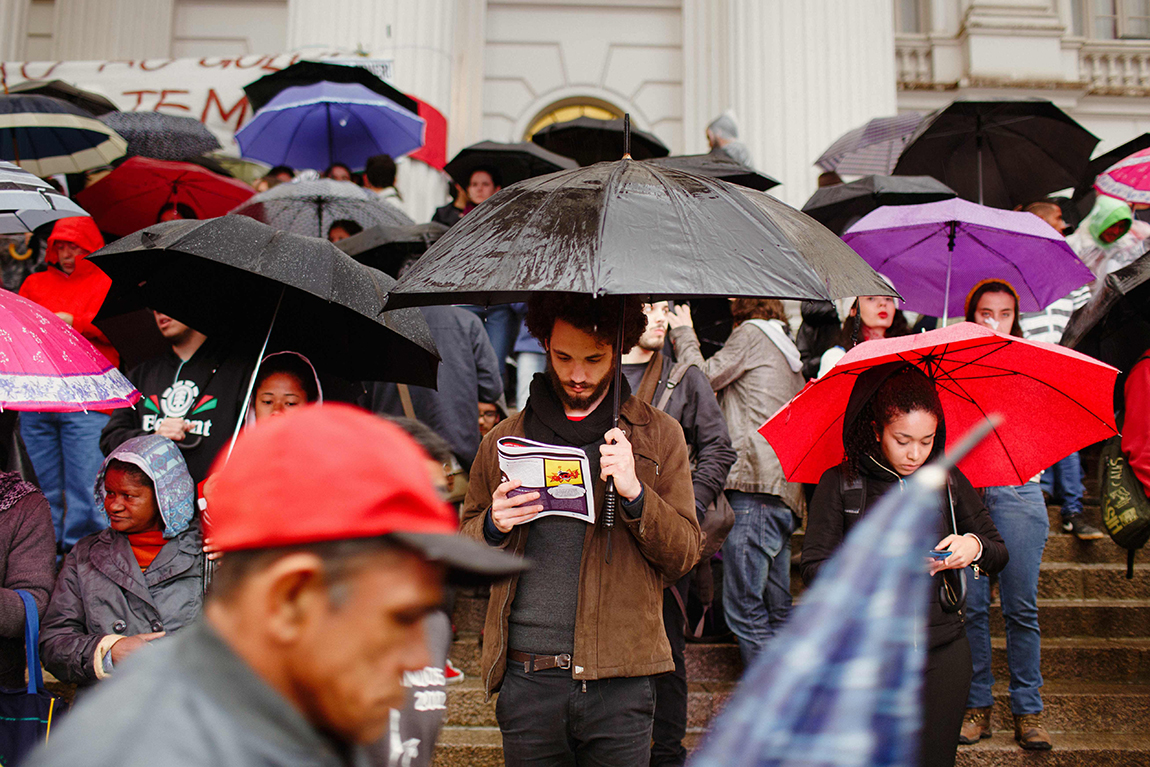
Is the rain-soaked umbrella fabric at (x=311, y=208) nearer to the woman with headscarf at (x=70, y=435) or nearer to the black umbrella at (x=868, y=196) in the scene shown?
the woman with headscarf at (x=70, y=435)

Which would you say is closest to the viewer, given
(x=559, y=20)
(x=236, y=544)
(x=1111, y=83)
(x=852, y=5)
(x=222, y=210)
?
(x=236, y=544)

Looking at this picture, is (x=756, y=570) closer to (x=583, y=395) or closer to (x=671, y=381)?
(x=671, y=381)

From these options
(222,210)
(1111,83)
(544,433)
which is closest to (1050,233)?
(544,433)

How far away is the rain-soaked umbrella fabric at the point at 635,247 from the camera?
2447mm

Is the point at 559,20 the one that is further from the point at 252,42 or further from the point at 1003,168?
the point at 1003,168

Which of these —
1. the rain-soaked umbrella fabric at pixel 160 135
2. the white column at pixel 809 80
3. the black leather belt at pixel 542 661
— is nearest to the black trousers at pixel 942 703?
the black leather belt at pixel 542 661

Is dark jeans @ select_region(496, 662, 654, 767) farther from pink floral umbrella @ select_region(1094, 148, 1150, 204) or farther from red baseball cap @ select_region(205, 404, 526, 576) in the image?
pink floral umbrella @ select_region(1094, 148, 1150, 204)

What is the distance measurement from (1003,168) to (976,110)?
0.53m

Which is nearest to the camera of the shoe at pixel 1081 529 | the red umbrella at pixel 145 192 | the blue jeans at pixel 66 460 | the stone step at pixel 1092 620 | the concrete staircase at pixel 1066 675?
the concrete staircase at pixel 1066 675

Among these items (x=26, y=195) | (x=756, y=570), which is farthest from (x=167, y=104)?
(x=756, y=570)

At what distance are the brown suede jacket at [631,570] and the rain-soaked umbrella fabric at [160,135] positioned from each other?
6279 millimetres

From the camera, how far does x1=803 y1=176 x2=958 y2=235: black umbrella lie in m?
5.92

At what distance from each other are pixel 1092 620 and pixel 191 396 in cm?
483

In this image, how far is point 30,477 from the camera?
180 inches
